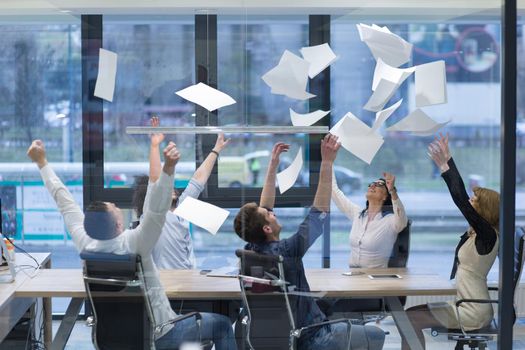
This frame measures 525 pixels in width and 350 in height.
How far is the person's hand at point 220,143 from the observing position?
12.1ft

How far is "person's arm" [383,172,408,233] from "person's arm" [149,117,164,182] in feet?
3.35

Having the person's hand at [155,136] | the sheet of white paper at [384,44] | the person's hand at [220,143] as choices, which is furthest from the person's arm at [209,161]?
the sheet of white paper at [384,44]

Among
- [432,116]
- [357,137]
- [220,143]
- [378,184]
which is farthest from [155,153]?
[432,116]

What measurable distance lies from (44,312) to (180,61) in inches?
49.2

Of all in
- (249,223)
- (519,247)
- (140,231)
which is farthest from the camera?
(519,247)

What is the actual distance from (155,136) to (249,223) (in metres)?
0.57

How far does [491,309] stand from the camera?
389 centimetres

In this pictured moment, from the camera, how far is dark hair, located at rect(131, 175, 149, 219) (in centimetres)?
366

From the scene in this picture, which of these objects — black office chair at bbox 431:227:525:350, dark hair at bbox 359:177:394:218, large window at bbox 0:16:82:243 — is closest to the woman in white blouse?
dark hair at bbox 359:177:394:218

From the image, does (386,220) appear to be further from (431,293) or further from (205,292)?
(205,292)

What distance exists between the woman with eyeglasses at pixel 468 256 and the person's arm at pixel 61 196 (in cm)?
153

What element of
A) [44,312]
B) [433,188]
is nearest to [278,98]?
[433,188]

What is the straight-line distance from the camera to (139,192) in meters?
3.67

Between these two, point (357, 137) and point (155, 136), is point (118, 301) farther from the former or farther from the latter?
point (357, 137)
